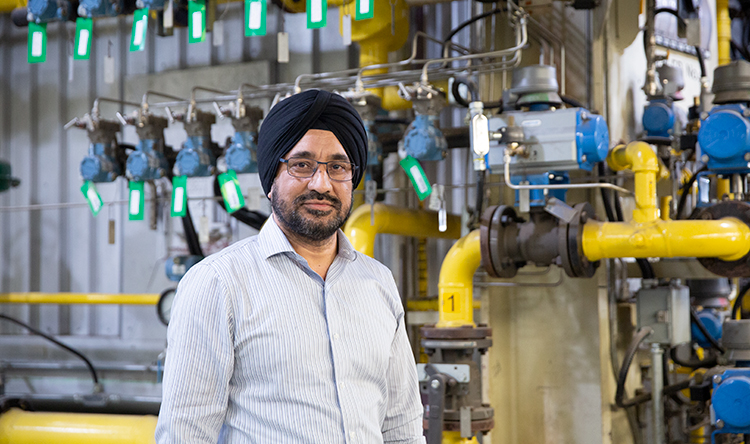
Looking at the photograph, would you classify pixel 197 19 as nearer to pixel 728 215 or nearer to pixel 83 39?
pixel 83 39

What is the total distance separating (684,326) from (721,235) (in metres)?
0.62

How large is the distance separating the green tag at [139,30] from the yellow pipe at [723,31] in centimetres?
299

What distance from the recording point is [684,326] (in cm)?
305

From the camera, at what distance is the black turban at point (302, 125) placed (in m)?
1.25

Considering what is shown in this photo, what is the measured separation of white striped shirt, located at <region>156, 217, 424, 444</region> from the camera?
1148 mm

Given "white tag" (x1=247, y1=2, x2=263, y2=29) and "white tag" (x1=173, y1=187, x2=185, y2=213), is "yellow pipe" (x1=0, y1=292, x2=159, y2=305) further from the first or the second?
"white tag" (x1=247, y1=2, x2=263, y2=29)

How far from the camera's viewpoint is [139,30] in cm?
299

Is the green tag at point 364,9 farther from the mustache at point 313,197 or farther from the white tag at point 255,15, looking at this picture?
the mustache at point 313,197

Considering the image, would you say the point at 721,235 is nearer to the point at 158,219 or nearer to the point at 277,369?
the point at 277,369

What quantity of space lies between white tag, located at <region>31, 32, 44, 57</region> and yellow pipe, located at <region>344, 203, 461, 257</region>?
1.48 meters

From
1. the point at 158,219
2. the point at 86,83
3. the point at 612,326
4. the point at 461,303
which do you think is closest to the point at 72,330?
the point at 158,219

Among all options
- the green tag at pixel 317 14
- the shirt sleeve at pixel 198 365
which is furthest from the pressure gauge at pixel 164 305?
the shirt sleeve at pixel 198 365

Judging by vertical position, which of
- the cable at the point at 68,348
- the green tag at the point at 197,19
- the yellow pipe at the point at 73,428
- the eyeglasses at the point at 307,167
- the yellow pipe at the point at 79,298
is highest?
the green tag at the point at 197,19

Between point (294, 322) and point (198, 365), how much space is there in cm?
16
